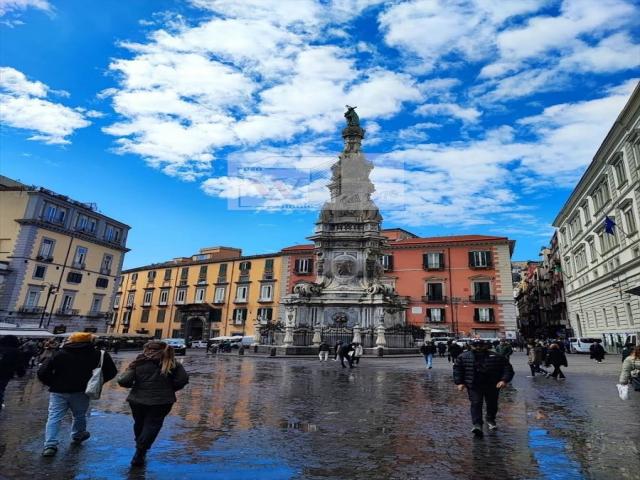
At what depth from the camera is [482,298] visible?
45.2 metres

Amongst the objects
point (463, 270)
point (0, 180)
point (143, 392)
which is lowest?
point (143, 392)

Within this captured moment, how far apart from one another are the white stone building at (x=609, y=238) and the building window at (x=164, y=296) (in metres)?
48.4

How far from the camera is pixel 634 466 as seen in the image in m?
4.63

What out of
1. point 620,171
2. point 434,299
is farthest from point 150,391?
point 434,299

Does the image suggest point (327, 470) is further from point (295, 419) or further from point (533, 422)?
point (533, 422)

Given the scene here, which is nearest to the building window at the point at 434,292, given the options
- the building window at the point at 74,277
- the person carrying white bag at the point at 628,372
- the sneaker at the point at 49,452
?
the building window at the point at 74,277

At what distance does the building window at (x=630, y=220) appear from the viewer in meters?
25.7

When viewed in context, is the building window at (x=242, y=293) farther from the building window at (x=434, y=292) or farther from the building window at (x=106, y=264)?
the building window at (x=434, y=292)

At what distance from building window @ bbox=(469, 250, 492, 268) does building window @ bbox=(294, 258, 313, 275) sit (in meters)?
18.2

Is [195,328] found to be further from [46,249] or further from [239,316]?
[46,249]

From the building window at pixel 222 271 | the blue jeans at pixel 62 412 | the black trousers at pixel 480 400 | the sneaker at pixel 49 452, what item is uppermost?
the building window at pixel 222 271

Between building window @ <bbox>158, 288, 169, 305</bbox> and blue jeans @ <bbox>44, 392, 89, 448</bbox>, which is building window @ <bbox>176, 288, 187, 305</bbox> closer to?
building window @ <bbox>158, 288, 169, 305</bbox>

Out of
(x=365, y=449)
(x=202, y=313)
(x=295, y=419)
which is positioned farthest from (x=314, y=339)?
(x=202, y=313)

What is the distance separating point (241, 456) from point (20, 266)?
40.9 m
